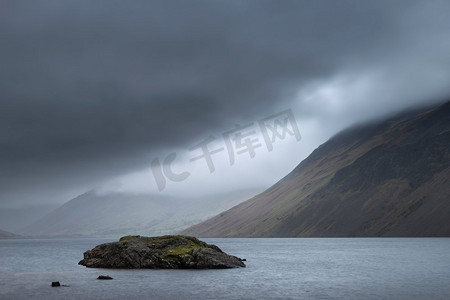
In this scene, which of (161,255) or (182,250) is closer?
(161,255)

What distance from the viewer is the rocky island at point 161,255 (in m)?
94.4

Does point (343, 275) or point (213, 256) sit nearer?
point (343, 275)

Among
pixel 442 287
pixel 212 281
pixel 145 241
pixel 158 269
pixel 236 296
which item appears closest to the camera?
pixel 236 296

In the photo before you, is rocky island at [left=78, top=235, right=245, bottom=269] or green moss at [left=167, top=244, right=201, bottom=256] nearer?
rocky island at [left=78, top=235, right=245, bottom=269]

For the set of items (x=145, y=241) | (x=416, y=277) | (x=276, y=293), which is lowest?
(x=416, y=277)

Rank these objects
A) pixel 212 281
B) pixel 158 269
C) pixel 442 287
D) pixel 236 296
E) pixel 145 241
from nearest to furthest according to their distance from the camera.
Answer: pixel 236 296 → pixel 442 287 → pixel 212 281 → pixel 158 269 → pixel 145 241

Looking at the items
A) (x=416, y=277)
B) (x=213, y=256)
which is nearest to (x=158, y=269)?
(x=213, y=256)

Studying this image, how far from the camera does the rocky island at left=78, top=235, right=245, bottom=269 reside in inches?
3718

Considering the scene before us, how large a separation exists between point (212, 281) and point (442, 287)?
116 feet

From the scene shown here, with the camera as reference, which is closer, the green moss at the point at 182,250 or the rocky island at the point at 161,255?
the rocky island at the point at 161,255

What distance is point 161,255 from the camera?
97.1 metres

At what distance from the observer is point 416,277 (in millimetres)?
75438

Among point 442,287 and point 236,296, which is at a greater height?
point 236,296

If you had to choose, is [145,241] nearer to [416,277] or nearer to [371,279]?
[371,279]
